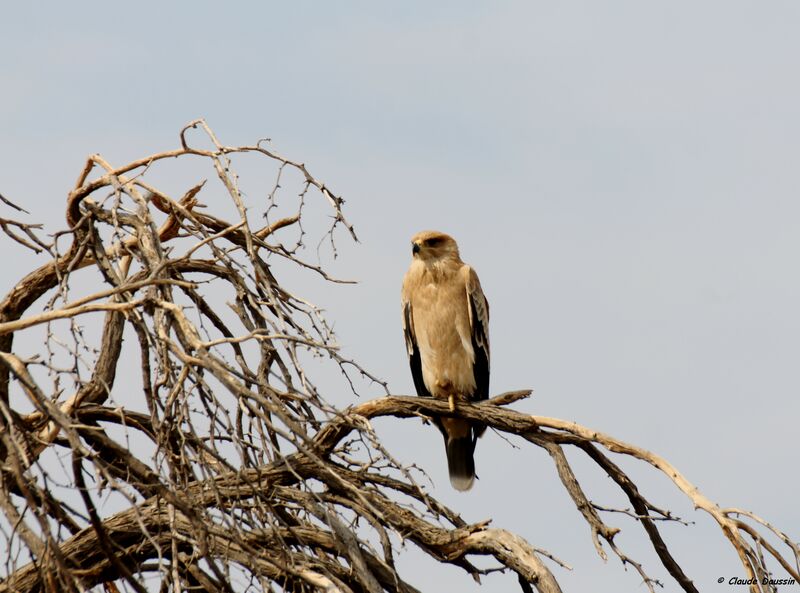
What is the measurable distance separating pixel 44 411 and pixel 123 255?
7.73 ft

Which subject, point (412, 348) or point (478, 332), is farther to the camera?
point (412, 348)

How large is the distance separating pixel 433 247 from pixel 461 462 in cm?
125

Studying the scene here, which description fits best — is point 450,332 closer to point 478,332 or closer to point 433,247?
point 478,332

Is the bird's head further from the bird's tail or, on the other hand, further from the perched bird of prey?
the bird's tail

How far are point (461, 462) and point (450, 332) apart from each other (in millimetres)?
750

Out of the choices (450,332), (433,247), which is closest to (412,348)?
(450,332)

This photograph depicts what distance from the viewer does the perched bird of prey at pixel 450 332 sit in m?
6.99

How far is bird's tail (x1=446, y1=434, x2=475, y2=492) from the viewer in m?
7.09

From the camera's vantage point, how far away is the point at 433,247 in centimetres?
718

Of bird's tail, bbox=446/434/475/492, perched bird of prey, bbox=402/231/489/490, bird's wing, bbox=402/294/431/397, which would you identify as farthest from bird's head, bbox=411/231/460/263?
bird's tail, bbox=446/434/475/492

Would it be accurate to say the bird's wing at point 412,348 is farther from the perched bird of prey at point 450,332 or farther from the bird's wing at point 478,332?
the bird's wing at point 478,332

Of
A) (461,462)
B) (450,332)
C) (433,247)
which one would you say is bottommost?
(461,462)

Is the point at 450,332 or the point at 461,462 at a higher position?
the point at 450,332

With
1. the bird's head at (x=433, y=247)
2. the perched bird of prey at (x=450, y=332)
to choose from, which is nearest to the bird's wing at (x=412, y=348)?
the perched bird of prey at (x=450, y=332)
